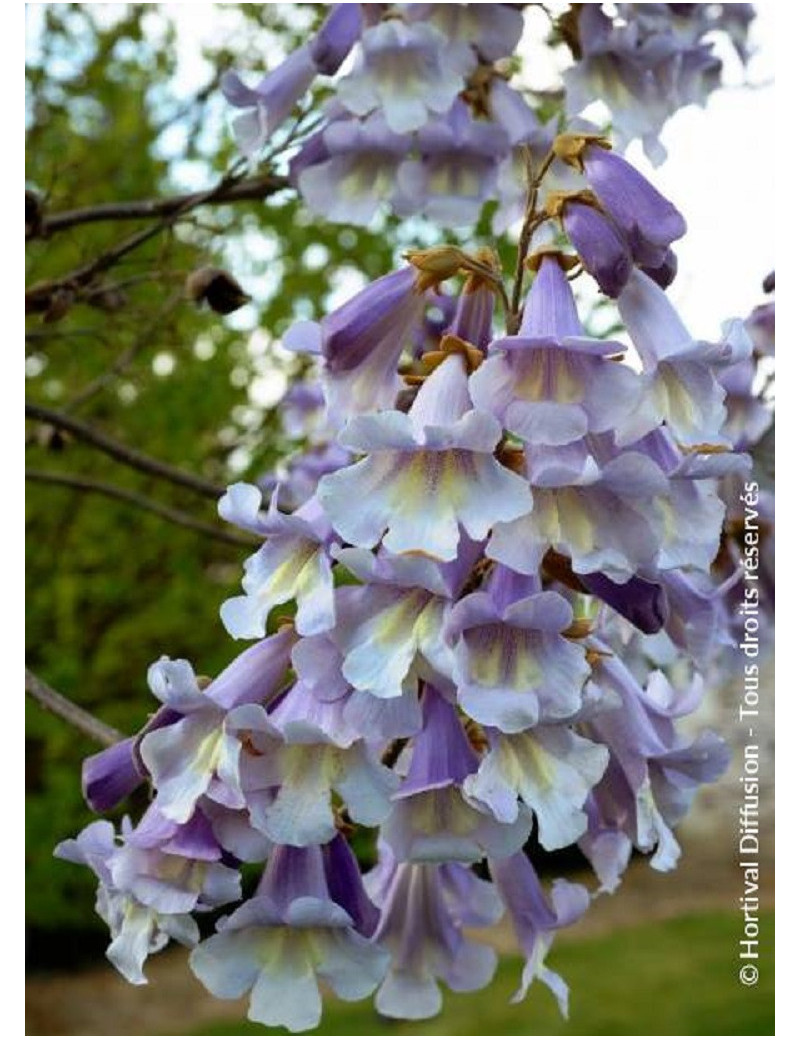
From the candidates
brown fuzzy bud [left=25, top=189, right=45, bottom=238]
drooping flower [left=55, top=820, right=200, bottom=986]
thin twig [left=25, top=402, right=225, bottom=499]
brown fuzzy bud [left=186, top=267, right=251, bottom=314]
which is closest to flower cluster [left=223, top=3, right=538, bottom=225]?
brown fuzzy bud [left=186, top=267, right=251, bottom=314]

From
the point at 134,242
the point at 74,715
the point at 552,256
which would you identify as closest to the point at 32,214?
the point at 134,242

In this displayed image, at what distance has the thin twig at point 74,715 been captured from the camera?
1.33 m

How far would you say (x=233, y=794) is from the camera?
0.98 meters

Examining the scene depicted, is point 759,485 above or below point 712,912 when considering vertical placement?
above

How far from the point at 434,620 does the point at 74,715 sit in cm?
62

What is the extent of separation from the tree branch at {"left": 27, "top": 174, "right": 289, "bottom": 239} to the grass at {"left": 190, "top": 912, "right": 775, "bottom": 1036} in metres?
3.56

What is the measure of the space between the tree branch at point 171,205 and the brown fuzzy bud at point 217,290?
5.0 inches

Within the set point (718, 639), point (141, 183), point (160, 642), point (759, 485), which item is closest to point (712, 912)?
point (160, 642)

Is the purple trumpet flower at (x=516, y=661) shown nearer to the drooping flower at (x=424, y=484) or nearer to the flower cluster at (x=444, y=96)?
the drooping flower at (x=424, y=484)

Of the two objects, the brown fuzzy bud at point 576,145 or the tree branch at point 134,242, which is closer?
the brown fuzzy bud at point 576,145

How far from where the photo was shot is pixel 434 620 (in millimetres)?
943

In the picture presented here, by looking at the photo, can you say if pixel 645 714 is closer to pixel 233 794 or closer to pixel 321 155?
pixel 233 794

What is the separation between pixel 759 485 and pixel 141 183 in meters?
2.87

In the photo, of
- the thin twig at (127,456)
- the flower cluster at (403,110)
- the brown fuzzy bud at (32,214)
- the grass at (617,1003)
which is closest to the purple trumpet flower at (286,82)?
the flower cluster at (403,110)
